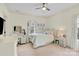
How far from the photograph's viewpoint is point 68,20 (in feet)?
16.0

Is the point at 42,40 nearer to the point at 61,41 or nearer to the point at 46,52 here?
the point at 61,41

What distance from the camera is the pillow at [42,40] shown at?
4.75 meters

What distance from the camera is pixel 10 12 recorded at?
5.62 metres

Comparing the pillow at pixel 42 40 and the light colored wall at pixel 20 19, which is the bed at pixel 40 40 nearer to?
the pillow at pixel 42 40

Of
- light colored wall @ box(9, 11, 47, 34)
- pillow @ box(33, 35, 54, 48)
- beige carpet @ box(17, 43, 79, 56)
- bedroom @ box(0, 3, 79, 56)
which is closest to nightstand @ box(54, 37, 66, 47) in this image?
bedroom @ box(0, 3, 79, 56)

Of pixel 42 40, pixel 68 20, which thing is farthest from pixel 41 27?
pixel 68 20

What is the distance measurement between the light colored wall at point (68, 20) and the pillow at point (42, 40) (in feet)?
2.86

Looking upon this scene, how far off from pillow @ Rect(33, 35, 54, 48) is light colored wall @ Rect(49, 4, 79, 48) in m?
0.87

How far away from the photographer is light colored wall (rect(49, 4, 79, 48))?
4.52 meters

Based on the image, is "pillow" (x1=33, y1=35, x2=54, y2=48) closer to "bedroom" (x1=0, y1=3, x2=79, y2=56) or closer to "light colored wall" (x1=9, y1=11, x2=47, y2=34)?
"bedroom" (x1=0, y1=3, x2=79, y2=56)

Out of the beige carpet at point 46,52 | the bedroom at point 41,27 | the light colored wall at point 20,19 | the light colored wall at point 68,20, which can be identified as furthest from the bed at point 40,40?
the light colored wall at point 20,19

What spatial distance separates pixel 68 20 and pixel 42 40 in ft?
5.68

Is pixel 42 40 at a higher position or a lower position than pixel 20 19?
lower

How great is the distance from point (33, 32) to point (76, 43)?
2434 millimetres
